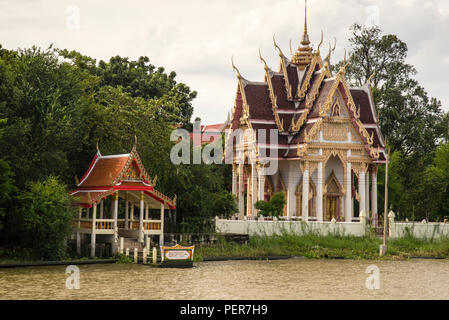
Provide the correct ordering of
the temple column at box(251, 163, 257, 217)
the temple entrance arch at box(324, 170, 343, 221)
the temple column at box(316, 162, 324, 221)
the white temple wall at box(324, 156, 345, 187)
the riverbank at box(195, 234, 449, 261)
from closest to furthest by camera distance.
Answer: the riverbank at box(195, 234, 449, 261) < the temple column at box(316, 162, 324, 221) < the temple column at box(251, 163, 257, 217) < the temple entrance arch at box(324, 170, 343, 221) < the white temple wall at box(324, 156, 345, 187)

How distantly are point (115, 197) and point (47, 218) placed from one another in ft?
11.7

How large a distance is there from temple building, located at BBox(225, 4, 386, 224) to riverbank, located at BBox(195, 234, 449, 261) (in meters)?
4.40

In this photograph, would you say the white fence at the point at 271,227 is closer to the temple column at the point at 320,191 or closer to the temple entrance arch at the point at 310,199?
the temple column at the point at 320,191

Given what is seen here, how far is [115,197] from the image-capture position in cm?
2848

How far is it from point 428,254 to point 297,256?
659 centimetres

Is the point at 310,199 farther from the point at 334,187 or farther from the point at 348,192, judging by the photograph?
the point at 334,187

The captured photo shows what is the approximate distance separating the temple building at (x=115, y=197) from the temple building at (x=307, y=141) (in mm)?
11776

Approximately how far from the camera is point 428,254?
33.3 m

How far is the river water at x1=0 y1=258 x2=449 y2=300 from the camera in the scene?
18.6m

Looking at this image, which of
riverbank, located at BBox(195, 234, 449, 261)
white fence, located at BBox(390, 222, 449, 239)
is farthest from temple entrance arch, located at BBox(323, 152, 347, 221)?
riverbank, located at BBox(195, 234, 449, 261)

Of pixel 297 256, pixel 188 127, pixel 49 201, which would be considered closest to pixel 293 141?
pixel 297 256

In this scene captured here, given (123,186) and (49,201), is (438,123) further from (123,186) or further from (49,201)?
(49,201)

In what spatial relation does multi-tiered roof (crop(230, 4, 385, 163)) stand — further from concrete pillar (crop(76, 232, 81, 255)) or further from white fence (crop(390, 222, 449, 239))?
concrete pillar (crop(76, 232, 81, 255))
